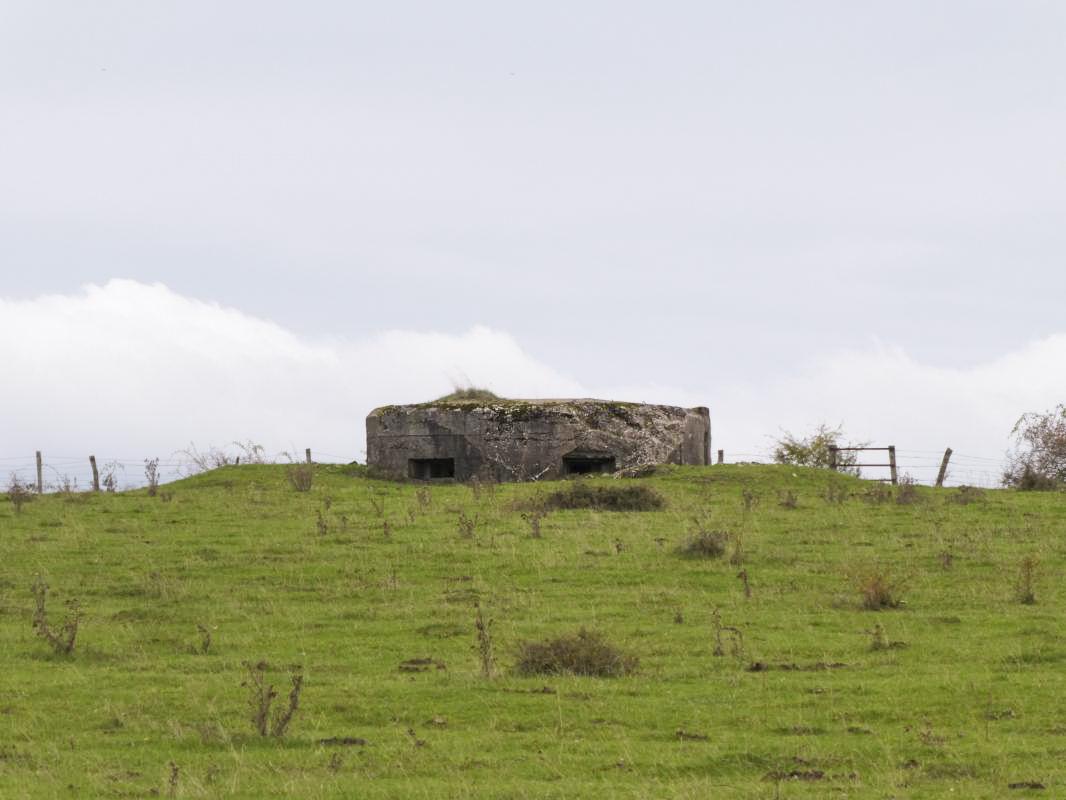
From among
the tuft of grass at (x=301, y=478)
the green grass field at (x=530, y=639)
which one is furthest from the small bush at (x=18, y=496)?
the tuft of grass at (x=301, y=478)

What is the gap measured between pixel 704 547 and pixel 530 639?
5.92 m

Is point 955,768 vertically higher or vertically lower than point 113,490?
lower

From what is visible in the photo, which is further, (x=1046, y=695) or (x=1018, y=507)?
(x=1018, y=507)

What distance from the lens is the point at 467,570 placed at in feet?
59.8

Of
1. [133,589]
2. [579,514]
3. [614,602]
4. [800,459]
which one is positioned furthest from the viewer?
[800,459]

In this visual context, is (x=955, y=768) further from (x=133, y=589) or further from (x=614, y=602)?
(x=133, y=589)

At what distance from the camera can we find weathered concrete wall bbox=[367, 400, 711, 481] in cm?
3422

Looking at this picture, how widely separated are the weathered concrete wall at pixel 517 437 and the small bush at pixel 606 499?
7.43 metres

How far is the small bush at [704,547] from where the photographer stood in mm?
18938

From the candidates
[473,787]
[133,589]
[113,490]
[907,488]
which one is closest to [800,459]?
[907,488]

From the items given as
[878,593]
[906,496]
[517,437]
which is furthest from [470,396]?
[878,593]

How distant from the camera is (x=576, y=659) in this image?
40.4 feet

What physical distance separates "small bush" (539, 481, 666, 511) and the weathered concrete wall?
7.43m

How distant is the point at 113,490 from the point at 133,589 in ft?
50.7
